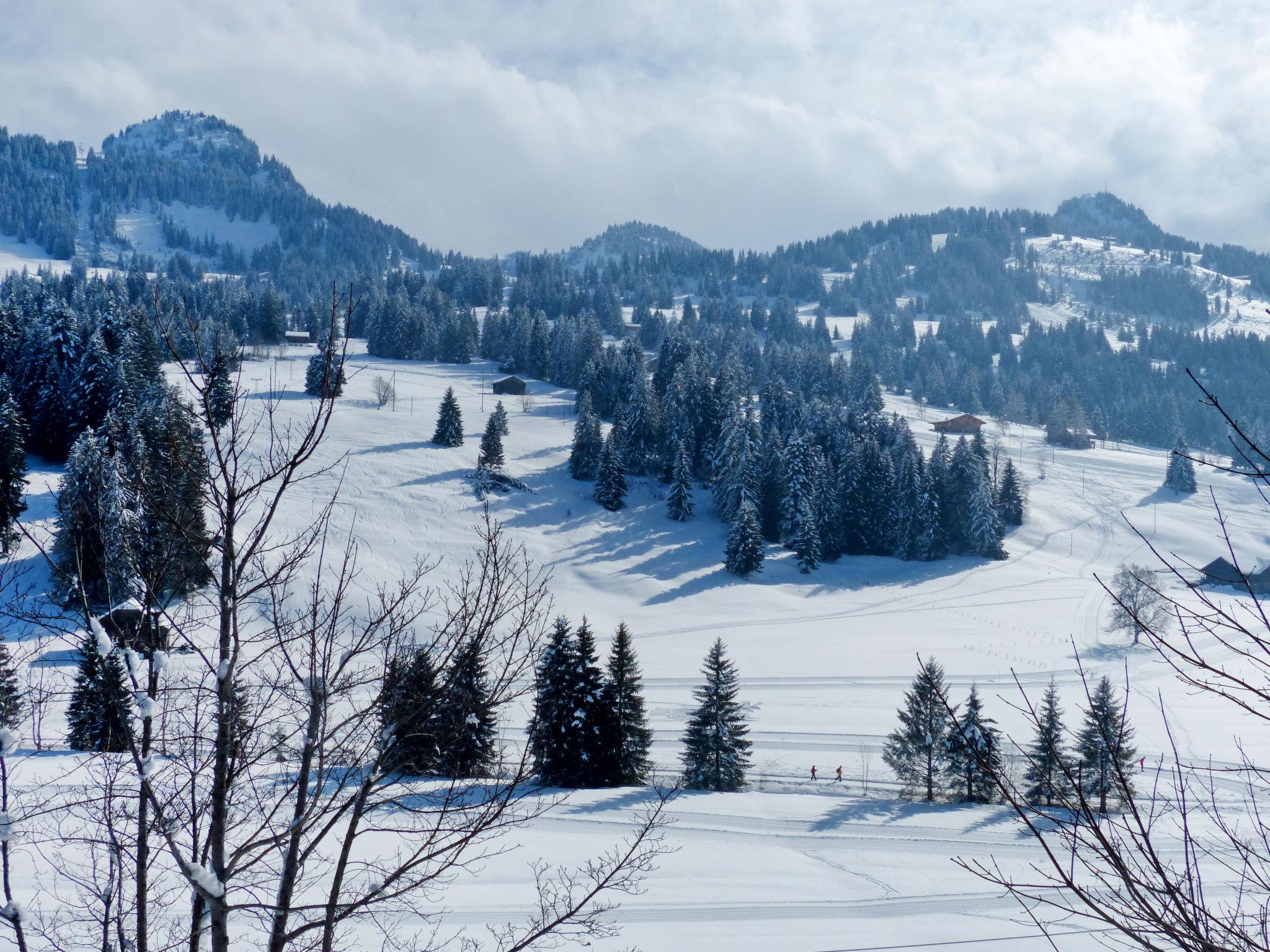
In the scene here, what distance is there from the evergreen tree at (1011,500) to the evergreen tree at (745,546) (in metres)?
27.7

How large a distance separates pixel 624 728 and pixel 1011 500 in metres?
57.1

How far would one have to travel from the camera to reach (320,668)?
4.88 metres

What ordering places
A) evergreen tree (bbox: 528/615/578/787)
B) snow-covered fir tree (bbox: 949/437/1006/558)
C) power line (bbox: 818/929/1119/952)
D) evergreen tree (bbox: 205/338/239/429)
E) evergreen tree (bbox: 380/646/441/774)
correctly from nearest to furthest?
1. evergreen tree (bbox: 205/338/239/429)
2. evergreen tree (bbox: 380/646/441/774)
3. power line (bbox: 818/929/1119/952)
4. evergreen tree (bbox: 528/615/578/787)
5. snow-covered fir tree (bbox: 949/437/1006/558)

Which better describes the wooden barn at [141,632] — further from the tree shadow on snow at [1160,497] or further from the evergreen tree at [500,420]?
the tree shadow on snow at [1160,497]

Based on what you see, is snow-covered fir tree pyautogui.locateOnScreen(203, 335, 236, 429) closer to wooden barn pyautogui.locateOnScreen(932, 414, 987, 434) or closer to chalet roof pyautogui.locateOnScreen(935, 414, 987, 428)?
wooden barn pyautogui.locateOnScreen(932, 414, 987, 434)

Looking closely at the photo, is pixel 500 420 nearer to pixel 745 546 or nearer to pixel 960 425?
pixel 745 546

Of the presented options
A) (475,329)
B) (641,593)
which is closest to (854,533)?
(641,593)

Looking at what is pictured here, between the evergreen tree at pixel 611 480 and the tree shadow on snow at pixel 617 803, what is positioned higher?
the evergreen tree at pixel 611 480

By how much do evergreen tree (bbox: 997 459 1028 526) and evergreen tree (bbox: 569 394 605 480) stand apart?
35.5 meters

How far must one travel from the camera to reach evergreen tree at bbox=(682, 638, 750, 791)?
24969 mm

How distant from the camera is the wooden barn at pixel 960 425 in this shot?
3861 inches

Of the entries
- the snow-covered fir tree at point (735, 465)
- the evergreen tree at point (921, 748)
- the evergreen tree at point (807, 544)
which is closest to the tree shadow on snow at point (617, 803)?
the evergreen tree at point (921, 748)

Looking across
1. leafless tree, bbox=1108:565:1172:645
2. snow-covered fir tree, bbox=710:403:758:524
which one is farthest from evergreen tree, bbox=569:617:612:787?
snow-covered fir tree, bbox=710:403:758:524

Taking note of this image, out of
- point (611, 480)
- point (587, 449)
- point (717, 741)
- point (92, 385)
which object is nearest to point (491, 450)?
point (587, 449)
